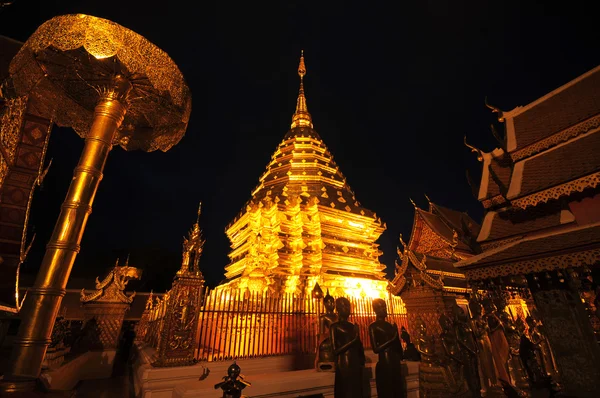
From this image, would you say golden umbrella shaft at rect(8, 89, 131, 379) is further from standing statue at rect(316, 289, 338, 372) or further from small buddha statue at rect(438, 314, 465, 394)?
small buddha statue at rect(438, 314, 465, 394)

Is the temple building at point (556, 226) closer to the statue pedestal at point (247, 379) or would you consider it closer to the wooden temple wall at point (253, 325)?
the statue pedestal at point (247, 379)

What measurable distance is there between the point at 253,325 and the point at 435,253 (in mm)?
9536

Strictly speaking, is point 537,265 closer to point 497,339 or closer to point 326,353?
point 497,339

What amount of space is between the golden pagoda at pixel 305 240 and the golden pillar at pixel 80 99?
7209 mm

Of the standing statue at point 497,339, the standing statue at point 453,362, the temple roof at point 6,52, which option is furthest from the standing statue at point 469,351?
the temple roof at point 6,52

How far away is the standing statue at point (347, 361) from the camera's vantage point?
13.2 ft

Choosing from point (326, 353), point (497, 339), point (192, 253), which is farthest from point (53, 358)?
point (497, 339)

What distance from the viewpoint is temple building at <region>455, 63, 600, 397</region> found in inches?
195

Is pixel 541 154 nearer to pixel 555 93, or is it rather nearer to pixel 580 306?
pixel 555 93

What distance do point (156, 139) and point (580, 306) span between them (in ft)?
28.0

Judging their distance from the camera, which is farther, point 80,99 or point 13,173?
point 80,99

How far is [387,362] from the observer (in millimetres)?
4309

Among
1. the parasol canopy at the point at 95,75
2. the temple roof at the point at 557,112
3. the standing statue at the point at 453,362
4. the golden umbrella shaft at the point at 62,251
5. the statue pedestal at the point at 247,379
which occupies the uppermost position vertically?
the temple roof at the point at 557,112

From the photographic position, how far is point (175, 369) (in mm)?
5074
